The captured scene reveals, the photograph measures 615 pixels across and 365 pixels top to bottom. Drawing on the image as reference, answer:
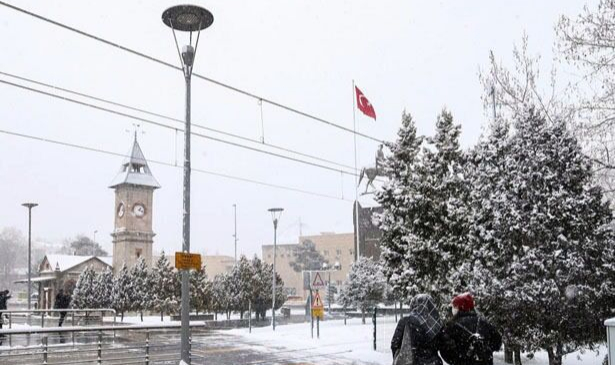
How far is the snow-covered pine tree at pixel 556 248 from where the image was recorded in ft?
43.6

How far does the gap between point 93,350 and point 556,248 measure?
10.3 meters

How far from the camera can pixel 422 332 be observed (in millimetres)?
6508

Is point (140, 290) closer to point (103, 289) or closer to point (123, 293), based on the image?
point (123, 293)

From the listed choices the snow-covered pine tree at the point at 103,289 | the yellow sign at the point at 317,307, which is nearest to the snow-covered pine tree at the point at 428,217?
the yellow sign at the point at 317,307

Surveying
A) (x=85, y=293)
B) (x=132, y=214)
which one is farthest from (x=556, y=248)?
(x=132, y=214)

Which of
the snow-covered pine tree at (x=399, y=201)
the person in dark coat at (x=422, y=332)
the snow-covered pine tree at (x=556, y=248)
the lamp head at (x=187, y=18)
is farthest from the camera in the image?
the snow-covered pine tree at (x=399, y=201)

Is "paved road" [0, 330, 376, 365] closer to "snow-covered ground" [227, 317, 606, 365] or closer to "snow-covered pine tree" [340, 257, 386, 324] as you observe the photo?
"snow-covered ground" [227, 317, 606, 365]

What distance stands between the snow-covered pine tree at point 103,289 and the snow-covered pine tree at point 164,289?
6.43m

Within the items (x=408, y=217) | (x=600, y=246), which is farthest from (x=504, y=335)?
(x=408, y=217)

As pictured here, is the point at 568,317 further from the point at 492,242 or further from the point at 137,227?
the point at 137,227

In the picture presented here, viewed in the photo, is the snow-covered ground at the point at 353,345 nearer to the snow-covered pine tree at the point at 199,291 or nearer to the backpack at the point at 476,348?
the backpack at the point at 476,348

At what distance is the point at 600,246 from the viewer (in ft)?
44.4

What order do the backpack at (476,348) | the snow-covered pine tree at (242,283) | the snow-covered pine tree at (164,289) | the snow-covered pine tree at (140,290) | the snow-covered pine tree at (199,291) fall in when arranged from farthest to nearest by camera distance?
the snow-covered pine tree at (140,290) < the snow-covered pine tree at (242,283) < the snow-covered pine tree at (164,289) < the snow-covered pine tree at (199,291) < the backpack at (476,348)

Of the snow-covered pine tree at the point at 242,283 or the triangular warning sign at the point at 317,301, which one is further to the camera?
the snow-covered pine tree at the point at 242,283
